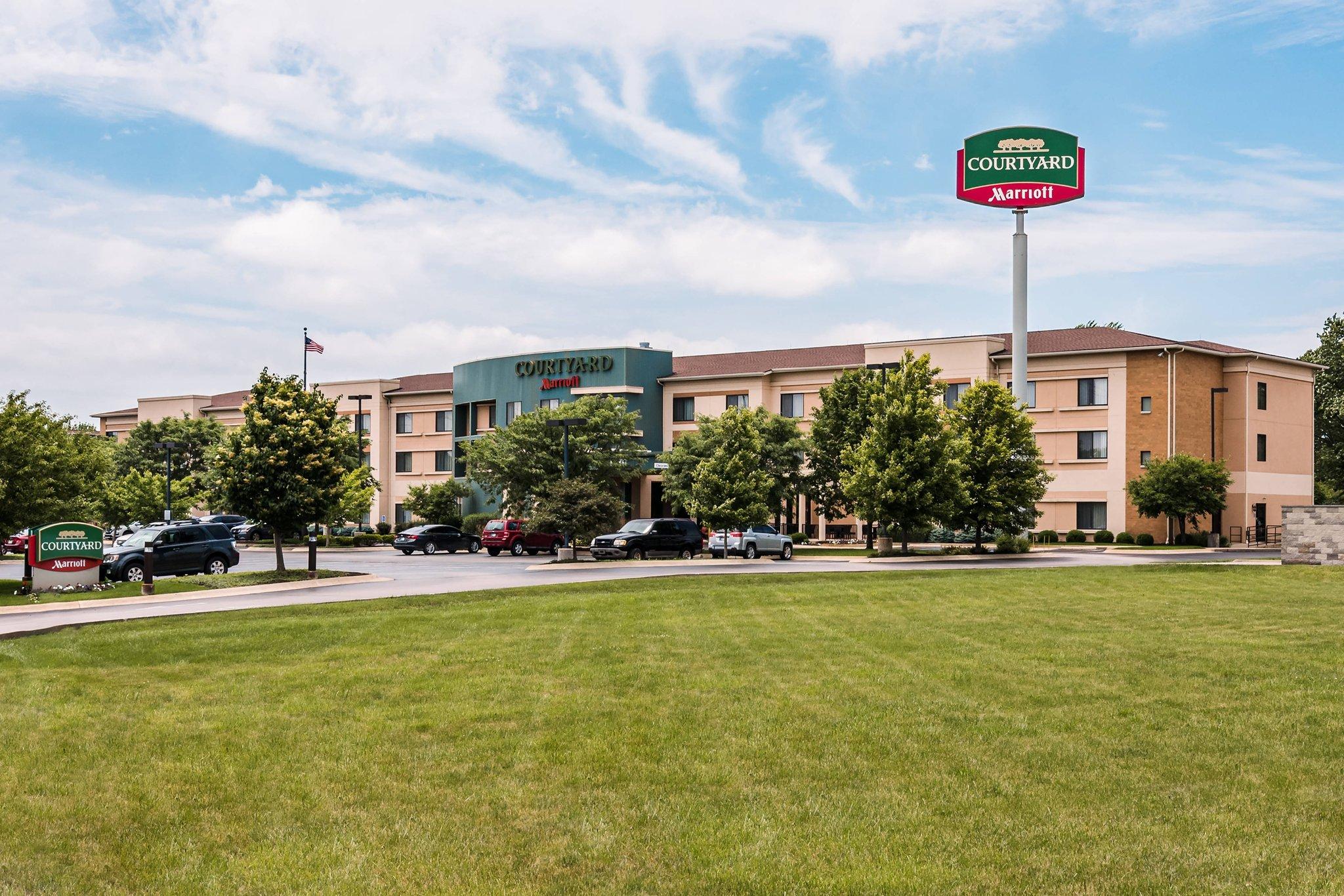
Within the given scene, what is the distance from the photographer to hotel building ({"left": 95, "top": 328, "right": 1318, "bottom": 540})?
6081cm

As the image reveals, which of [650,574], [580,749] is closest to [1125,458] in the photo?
[650,574]

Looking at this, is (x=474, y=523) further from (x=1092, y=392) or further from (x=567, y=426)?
(x=1092, y=392)

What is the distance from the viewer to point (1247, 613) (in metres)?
19.6

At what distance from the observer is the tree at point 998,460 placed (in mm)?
49000

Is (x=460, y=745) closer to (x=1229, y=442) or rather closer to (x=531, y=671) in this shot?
(x=531, y=671)

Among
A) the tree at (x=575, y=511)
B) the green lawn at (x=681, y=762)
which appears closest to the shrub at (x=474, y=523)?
the tree at (x=575, y=511)

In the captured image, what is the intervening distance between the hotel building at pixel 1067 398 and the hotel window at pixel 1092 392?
0.17ft

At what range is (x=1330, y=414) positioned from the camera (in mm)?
73875

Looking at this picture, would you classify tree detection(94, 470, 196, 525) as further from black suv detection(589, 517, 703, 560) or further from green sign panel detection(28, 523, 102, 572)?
green sign panel detection(28, 523, 102, 572)

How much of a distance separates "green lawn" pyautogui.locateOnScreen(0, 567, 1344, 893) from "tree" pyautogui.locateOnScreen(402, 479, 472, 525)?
5400 centimetres

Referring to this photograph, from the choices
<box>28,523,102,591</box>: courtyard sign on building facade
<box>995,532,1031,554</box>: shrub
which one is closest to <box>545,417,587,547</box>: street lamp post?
<box>28,523,102,591</box>: courtyard sign on building facade

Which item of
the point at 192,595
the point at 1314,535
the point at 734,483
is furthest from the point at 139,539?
the point at 1314,535

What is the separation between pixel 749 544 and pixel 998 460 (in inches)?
432

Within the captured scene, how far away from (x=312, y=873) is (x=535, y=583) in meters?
25.2
